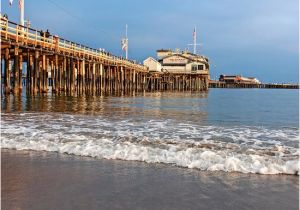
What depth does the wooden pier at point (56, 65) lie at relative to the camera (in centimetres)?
2355

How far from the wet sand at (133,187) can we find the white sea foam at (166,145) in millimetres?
376

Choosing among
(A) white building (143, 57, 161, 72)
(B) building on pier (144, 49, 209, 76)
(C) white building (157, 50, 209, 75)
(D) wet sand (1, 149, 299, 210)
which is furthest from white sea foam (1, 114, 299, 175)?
(C) white building (157, 50, 209, 75)

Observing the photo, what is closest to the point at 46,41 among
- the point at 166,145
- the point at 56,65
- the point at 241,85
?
the point at 56,65

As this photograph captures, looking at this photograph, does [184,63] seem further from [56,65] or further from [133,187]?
[133,187]

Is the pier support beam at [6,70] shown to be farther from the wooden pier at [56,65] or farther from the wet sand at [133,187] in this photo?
the wet sand at [133,187]

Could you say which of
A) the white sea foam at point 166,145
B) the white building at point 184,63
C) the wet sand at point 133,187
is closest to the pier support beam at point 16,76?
the white sea foam at point 166,145

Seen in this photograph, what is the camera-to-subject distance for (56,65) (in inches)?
1203

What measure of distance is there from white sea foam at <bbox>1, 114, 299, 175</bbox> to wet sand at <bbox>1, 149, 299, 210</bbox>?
38 centimetres

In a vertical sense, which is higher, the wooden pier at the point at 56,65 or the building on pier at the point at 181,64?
the building on pier at the point at 181,64

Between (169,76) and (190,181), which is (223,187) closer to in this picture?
(190,181)

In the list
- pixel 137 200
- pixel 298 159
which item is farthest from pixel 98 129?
pixel 137 200

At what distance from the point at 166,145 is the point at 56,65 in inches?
984

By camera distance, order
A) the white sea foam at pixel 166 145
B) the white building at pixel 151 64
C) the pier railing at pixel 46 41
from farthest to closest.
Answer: the white building at pixel 151 64
the pier railing at pixel 46 41
the white sea foam at pixel 166 145

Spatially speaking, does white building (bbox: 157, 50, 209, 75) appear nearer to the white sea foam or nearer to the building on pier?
the building on pier
